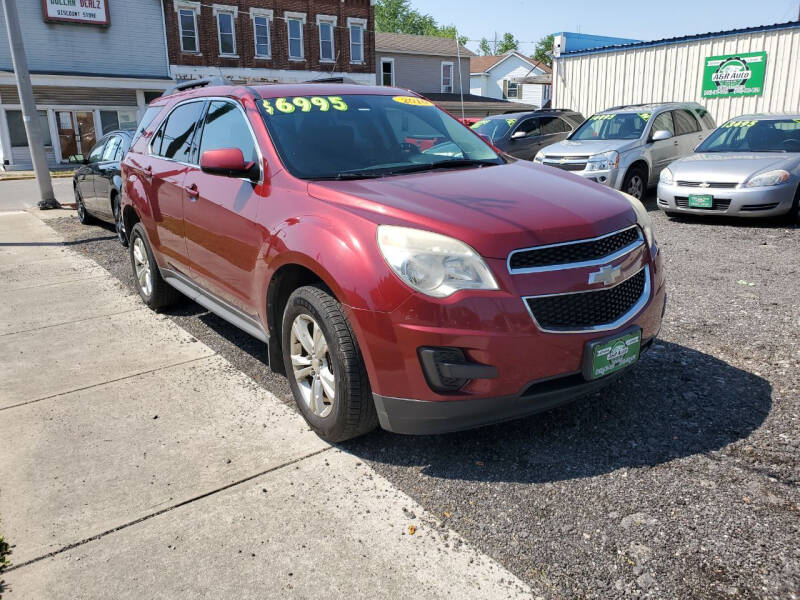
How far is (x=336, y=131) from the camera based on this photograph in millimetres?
4047

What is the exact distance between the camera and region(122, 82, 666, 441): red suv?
2.82 metres

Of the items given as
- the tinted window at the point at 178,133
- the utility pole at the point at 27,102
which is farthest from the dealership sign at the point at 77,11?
the tinted window at the point at 178,133

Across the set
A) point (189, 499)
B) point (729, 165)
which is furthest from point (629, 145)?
point (189, 499)

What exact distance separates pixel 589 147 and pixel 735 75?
6.73 metres

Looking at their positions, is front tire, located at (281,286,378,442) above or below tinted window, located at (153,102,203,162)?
below

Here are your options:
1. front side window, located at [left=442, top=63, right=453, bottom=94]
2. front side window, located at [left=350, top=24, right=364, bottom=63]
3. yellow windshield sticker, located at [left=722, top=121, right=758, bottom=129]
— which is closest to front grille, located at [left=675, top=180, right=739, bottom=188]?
yellow windshield sticker, located at [left=722, top=121, right=758, bottom=129]

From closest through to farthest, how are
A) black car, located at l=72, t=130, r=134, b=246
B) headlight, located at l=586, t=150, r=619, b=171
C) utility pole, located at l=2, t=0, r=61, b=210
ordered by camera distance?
1. black car, located at l=72, t=130, r=134, b=246
2. headlight, located at l=586, t=150, r=619, b=171
3. utility pole, located at l=2, t=0, r=61, b=210

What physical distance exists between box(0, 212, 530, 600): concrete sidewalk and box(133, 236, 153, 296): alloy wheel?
1.13m

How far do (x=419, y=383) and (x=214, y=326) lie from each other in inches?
125

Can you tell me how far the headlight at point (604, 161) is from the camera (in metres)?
10.4

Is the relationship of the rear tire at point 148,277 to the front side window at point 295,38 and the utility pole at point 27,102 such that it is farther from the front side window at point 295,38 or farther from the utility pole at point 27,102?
the front side window at point 295,38

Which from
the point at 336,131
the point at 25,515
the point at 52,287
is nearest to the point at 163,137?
the point at 336,131

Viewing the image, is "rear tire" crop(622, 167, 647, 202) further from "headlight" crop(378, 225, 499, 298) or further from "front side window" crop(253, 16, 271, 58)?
"front side window" crop(253, 16, 271, 58)

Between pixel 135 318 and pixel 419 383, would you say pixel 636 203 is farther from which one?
pixel 135 318
